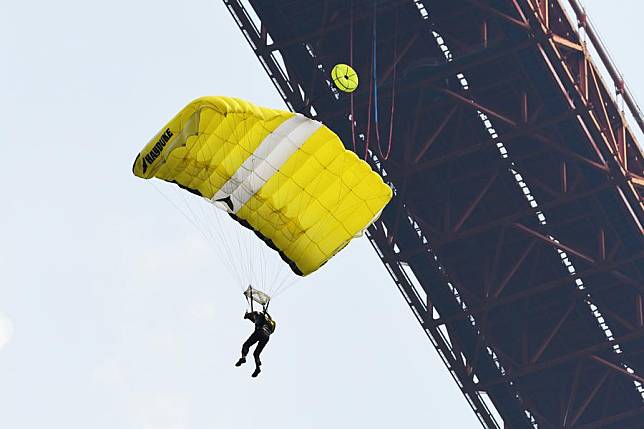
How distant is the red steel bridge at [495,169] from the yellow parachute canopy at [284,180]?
6.38 meters

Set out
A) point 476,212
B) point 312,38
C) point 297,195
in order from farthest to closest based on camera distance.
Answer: point 476,212
point 312,38
point 297,195

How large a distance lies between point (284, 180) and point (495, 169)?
10.8 metres

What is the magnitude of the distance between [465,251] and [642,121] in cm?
632

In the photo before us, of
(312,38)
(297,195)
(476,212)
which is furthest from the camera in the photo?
(476,212)

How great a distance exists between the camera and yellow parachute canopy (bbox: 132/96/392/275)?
43.6 meters

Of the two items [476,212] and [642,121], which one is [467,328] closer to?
[476,212]

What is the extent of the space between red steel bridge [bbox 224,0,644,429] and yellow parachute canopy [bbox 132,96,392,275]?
20.9 feet

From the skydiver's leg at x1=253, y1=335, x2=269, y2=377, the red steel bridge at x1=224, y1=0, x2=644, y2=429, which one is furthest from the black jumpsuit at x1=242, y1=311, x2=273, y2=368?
the red steel bridge at x1=224, y1=0, x2=644, y2=429

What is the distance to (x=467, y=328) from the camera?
2245 inches

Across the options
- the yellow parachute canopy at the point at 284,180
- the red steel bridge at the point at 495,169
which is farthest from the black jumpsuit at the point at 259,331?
the red steel bridge at the point at 495,169

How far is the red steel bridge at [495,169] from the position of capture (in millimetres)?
51094

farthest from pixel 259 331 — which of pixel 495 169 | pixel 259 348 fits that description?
pixel 495 169

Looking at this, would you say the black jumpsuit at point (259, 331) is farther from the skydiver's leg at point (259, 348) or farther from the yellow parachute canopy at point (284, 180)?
the yellow parachute canopy at point (284, 180)

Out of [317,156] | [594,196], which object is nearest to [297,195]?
[317,156]
